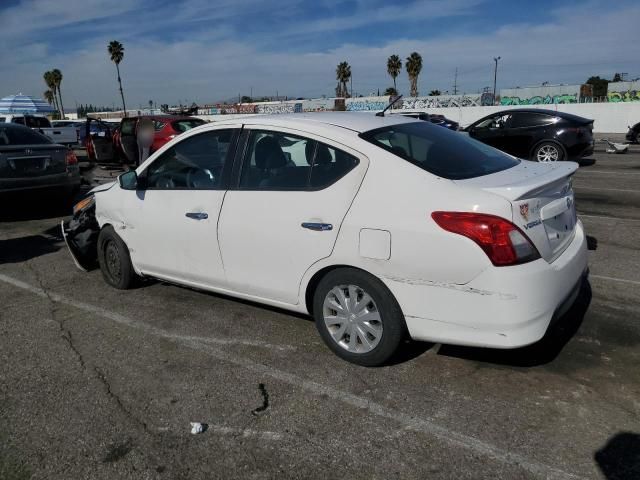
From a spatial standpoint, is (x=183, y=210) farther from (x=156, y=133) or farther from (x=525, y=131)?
(x=525, y=131)

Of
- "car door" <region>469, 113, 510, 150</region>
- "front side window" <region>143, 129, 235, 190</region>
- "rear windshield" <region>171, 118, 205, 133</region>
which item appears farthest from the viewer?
"car door" <region>469, 113, 510, 150</region>

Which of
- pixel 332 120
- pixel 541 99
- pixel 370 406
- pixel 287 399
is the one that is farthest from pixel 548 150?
pixel 541 99

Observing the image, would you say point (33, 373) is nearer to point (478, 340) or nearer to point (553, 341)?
point (478, 340)

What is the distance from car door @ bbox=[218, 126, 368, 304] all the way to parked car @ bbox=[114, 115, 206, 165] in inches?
372

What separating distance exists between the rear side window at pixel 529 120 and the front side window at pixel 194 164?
10.9 m

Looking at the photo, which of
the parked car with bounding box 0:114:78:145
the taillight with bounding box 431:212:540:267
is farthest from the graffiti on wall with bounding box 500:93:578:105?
the taillight with bounding box 431:212:540:267

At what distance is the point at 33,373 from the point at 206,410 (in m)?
1.37

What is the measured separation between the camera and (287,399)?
3.20 meters

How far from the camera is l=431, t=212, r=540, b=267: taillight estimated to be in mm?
2861

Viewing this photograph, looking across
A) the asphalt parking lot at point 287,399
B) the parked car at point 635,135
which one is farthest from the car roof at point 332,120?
the parked car at point 635,135

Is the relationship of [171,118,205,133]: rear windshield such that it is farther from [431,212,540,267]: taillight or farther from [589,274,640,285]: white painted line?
[431,212,540,267]: taillight

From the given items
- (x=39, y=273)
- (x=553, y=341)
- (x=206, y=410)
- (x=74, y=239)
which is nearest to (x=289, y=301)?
(x=206, y=410)

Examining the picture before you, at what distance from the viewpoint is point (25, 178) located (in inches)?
329

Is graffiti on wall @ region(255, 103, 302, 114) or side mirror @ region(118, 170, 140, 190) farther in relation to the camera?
graffiti on wall @ region(255, 103, 302, 114)
